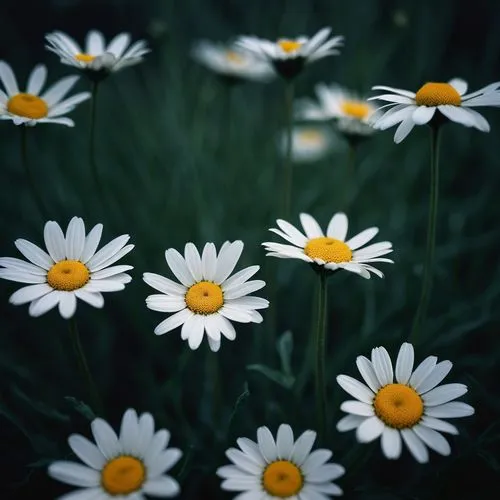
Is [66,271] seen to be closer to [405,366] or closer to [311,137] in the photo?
[405,366]

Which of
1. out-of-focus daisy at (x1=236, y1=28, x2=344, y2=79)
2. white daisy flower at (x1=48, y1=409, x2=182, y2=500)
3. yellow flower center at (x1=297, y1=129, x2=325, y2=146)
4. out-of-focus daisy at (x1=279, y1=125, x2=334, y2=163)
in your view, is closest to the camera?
white daisy flower at (x1=48, y1=409, x2=182, y2=500)

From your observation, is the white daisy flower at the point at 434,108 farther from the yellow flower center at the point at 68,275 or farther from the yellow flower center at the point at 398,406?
the yellow flower center at the point at 68,275

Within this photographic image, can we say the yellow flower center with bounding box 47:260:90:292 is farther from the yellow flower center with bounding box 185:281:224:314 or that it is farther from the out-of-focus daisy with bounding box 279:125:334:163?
the out-of-focus daisy with bounding box 279:125:334:163

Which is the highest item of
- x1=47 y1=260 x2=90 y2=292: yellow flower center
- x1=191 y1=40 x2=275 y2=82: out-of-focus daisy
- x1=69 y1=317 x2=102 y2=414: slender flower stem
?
x1=191 y1=40 x2=275 y2=82: out-of-focus daisy

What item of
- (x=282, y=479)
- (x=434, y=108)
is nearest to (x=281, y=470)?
(x=282, y=479)

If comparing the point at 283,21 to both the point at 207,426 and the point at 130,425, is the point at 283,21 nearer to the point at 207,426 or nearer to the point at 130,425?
the point at 207,426

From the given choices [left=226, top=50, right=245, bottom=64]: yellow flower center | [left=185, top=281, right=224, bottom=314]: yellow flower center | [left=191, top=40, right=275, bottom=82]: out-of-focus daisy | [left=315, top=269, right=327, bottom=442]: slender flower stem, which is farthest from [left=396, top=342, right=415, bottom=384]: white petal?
[left=226, top=50, right=245, bottom=64]: yellow flower center

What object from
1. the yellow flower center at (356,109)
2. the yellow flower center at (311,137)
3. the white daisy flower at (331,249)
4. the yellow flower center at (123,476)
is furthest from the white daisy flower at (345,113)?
the yellow flower center at (123,476)

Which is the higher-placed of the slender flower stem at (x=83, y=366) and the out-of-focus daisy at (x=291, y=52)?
the out-of-focus daisy at (x=291, y=52)
